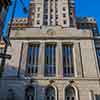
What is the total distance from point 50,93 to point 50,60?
4.89 metres

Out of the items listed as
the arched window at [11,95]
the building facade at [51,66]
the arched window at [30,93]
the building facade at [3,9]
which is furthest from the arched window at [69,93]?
the building facade at [3,9]

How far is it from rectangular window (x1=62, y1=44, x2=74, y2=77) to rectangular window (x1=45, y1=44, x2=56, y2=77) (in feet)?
4.47

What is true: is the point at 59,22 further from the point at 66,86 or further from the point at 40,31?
the point at 66,86

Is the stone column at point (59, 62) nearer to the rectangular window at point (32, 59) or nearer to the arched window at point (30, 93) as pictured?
the rectangular window at point (32, 59)

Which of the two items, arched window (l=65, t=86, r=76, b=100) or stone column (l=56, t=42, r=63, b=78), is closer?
arched window (l=65, t=86, r=76, b=100)

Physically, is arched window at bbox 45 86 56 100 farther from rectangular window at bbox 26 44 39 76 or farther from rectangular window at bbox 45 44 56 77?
rectangular window at bbox 26 44 39 76

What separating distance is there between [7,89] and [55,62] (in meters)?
7.18

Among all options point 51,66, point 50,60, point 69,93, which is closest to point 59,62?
point 51,66

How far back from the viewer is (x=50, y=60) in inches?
1027

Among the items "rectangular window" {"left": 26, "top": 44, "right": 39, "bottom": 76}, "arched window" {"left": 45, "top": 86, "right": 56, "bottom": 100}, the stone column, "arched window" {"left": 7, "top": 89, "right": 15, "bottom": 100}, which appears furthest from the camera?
"rectangular window" {"left": 26, "top": 44, "right": 39, "bottom": 76}

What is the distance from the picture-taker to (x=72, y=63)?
25.9 metres

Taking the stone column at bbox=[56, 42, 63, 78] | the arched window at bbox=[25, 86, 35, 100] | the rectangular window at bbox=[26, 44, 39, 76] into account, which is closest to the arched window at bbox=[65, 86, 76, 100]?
the stone column at bbox=[56, 42, 63, 78]

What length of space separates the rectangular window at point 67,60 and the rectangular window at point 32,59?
374 cm

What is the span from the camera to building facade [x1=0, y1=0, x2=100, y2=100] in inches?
893
